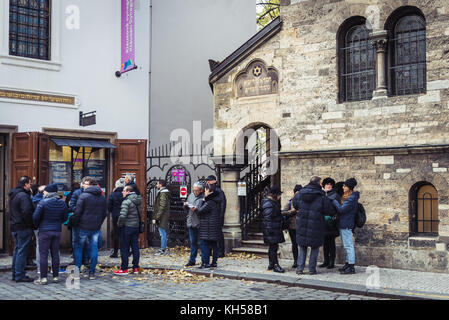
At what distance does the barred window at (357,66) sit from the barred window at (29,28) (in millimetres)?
6998

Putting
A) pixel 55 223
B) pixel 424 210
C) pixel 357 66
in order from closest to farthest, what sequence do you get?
pixel 55 223 → pixel 424 210 → pixel 357 66

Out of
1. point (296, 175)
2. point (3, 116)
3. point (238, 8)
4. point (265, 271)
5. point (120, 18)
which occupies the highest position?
point (238, 8)

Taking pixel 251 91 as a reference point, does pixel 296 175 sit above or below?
below

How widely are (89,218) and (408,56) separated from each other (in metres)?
6.93

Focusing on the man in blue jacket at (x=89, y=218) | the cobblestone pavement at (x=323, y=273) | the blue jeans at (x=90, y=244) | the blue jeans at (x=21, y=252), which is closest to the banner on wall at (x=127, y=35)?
the cobblestone pavement at (x=323, y=273)

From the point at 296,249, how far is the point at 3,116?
709 cm

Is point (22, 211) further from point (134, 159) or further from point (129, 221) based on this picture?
point (134, 159)

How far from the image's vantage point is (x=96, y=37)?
1461cm

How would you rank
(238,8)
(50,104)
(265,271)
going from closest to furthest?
(265,271)
(50,104)
(238,8)

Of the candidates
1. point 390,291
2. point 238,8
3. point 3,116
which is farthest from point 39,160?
point 238,8

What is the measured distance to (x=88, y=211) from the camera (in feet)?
33.4

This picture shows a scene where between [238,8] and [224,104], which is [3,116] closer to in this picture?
[224,104]

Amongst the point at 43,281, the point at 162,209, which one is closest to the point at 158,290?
the point at 43,281
